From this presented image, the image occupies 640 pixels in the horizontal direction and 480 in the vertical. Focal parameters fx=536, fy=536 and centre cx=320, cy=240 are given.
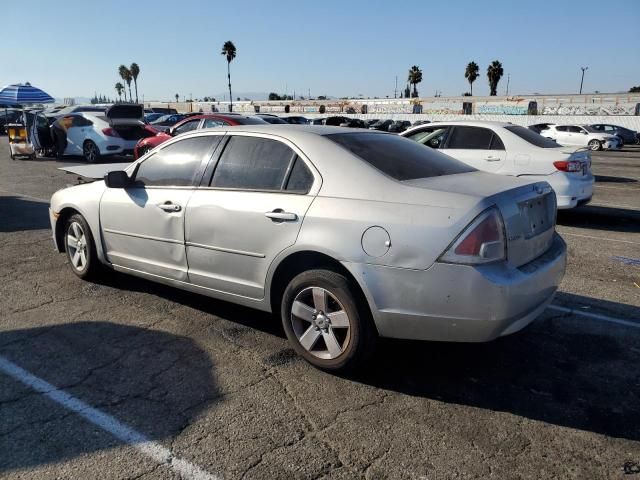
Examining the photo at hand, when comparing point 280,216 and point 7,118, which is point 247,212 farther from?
point 7,118

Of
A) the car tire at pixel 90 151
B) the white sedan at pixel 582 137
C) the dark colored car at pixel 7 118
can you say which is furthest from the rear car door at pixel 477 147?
the dark colored car at pixel 7 118

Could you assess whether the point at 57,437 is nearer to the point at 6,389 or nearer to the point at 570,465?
the point at 6,389

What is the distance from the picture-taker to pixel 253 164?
3959 millimetres

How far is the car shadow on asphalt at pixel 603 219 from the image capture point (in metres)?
8.48

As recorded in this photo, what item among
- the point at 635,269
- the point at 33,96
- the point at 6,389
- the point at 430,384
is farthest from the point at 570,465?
the point at 33,96

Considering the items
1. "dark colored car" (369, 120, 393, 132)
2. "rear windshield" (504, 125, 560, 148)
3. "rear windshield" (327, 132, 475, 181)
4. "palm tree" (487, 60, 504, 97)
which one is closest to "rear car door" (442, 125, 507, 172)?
"rear windshield" (504, 125, 560, 148)

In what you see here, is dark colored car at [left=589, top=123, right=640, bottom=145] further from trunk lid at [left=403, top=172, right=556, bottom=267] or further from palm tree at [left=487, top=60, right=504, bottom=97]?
palm tree at [left=487, top=60, right=504, bottom=97]

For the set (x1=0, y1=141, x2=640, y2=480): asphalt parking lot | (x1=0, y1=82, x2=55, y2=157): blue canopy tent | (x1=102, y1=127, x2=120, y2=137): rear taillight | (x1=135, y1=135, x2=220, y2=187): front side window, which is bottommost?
(x1=0, y1=141, x2=640, y2=480): asphalt parking lot

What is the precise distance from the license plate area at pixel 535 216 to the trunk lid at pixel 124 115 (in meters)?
15.2

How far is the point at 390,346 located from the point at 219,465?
1777 millimetres

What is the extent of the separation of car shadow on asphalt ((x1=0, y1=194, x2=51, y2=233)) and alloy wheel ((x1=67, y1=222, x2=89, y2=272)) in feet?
9.40

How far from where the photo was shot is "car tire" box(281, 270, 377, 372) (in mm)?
3275

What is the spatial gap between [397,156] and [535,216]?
1030 mm

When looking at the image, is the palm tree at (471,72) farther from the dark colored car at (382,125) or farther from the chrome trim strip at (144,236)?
the chrome trim strip at (144,236)
